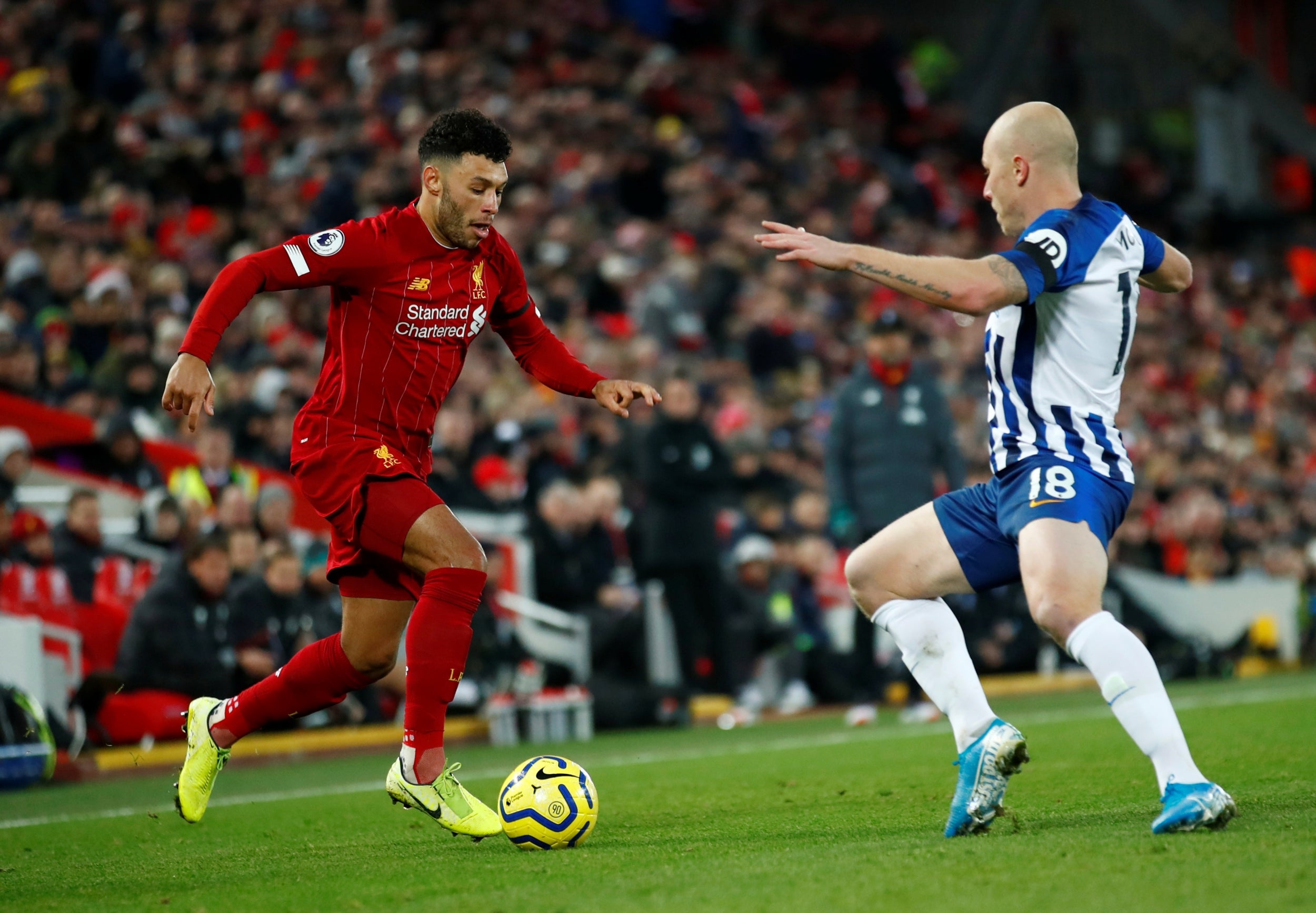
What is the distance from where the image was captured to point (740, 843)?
525 cm

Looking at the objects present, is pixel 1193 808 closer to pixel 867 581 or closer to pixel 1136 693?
pixel 1136 693

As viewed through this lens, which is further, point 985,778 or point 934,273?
point 985,778

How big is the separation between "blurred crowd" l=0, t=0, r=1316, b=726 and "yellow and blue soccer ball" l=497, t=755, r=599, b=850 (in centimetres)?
280

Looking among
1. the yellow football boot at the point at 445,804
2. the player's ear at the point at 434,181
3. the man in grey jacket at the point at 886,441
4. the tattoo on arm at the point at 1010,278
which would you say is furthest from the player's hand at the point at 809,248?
the man in grey jacket at the point at 886,441

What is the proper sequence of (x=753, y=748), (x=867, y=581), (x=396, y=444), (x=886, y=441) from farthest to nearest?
(x=886, y=441), (x=753, y=748), (x=396, y=444), (x=867, y=581)

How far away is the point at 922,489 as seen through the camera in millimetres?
11039

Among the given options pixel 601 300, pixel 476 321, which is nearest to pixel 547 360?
pixel 476 321

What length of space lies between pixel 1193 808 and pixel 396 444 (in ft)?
9.78

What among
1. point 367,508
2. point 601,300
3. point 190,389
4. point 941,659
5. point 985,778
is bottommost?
point 985,778

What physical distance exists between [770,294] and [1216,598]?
6.12 m

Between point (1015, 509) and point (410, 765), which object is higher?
point (1015, 509)

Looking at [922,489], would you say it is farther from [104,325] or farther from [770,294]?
A: [770,294]

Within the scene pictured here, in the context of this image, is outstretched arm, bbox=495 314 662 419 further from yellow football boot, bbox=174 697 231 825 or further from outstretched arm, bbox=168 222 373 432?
yellow football boot, bbox=174 697 231 825

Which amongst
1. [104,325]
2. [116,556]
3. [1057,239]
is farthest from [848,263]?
[104,325]
